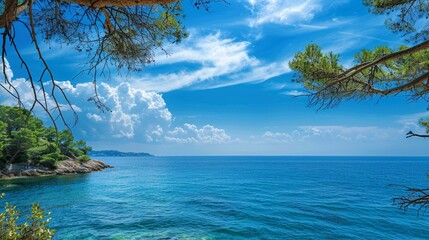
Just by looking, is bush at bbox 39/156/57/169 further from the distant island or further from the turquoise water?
the turquoise water

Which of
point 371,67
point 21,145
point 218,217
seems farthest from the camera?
point 21,145

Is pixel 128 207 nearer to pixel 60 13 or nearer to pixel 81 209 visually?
pixel 81 209

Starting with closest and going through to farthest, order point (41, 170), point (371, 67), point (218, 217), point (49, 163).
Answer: point (371, 67) → point (218, 217) → point (41, 170) → point (49, 163)

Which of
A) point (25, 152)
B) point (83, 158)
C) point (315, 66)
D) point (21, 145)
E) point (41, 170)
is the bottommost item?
point (41, 170)

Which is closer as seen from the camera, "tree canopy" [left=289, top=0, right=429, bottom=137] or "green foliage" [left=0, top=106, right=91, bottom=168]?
"tree canopy" [left=289, top=0, right=429, bottom=137]

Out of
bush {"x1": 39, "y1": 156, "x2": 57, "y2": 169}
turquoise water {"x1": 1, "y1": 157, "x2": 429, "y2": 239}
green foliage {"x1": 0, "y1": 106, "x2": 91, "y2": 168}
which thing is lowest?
turquoise water {"x1": 1, "y1": 157, "x2": 429, "y2": 239}

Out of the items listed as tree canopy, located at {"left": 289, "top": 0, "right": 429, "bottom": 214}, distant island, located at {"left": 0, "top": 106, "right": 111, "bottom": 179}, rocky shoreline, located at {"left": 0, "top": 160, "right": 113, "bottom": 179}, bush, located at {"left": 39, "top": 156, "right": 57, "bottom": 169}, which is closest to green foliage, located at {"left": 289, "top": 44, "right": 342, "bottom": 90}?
tree canopy, located at {"left": 289, "top": 0, "right": 429, "bottom": 214}

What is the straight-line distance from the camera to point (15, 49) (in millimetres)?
2012

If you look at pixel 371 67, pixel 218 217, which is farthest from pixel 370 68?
pixel 218 217

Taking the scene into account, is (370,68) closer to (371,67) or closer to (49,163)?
(371,67)

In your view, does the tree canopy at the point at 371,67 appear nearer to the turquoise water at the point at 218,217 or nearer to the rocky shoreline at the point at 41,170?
the turquoise water at the point at 218,217

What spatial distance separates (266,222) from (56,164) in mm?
40325

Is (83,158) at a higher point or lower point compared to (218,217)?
higher

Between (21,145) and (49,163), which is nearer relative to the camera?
(21,145)
